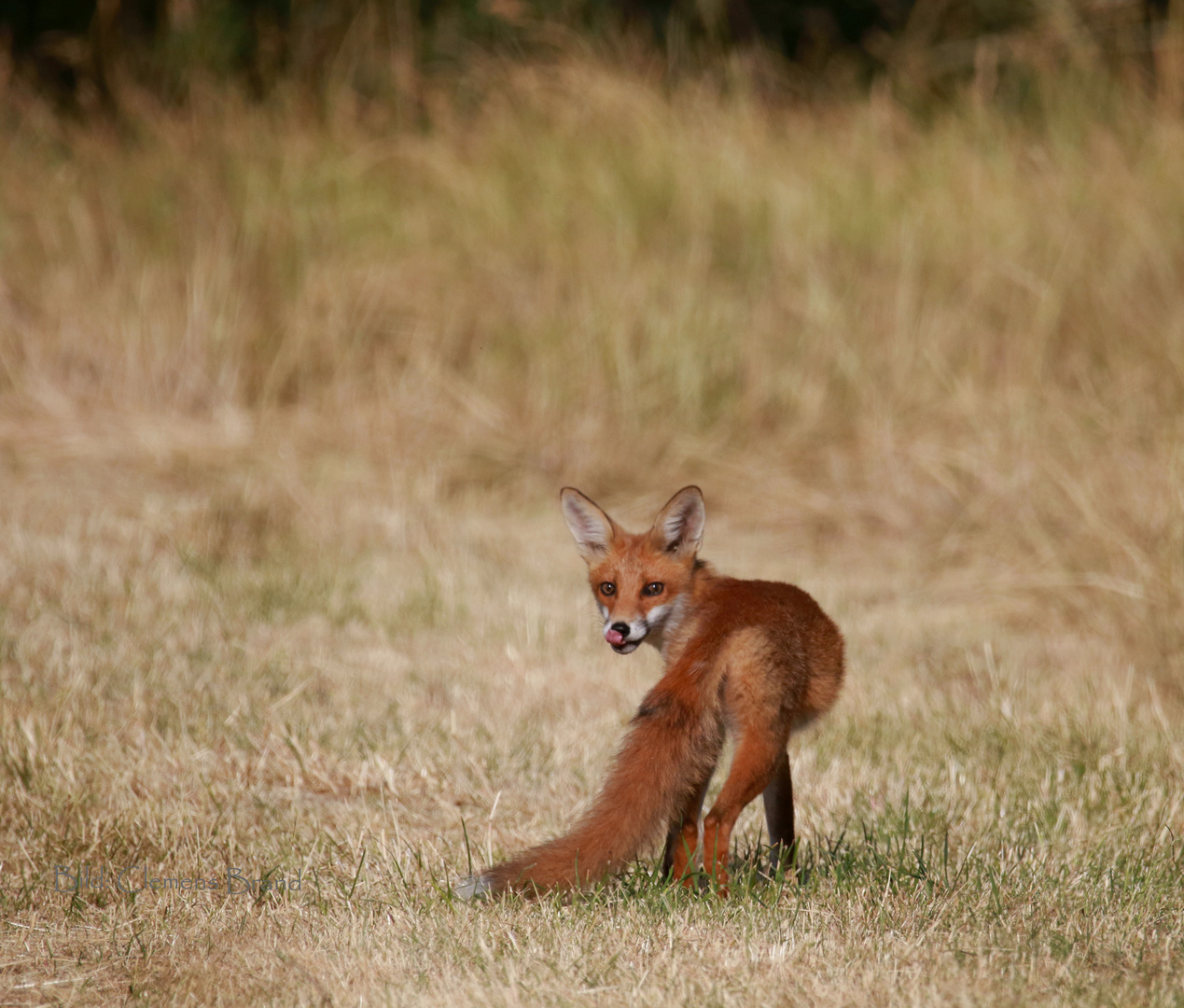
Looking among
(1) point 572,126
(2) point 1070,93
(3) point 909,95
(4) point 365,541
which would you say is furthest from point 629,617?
(3) point 909,95

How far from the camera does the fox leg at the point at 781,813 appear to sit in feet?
10.8

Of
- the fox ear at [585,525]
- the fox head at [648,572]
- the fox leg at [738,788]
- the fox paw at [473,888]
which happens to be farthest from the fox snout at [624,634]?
the fox paw at [473,888]

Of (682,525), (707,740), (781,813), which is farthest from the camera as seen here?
(682,525)

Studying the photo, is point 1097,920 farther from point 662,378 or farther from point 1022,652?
point 662,378

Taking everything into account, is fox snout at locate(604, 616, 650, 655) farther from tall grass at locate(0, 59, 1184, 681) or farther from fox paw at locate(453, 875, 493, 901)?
tall grass at locate(0, 59, 1184, 681)

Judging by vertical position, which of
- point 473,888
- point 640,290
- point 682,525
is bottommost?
point 473,888

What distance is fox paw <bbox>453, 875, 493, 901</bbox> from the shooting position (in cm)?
296

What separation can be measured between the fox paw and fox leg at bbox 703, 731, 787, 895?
0.47m

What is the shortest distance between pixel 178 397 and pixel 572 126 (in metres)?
3.52

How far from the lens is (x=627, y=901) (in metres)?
3.02

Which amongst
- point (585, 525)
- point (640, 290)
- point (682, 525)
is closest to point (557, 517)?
point (640, 290)

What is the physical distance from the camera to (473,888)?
2.99 m

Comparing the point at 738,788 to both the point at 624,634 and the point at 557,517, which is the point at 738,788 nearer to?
the point at 624,634

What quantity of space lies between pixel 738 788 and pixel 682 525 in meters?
0.94
